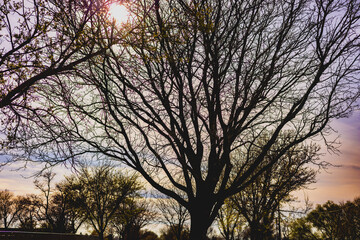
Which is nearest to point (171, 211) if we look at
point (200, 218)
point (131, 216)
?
point (131, 216)

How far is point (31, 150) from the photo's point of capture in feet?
25.3

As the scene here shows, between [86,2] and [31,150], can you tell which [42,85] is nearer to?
[31,150]

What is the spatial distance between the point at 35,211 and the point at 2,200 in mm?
14498

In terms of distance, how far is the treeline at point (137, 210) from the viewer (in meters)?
15.8

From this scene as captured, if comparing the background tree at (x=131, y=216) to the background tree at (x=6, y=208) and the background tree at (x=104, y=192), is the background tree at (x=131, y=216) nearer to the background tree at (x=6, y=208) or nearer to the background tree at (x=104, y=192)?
the background tree at (x=104, y=192)

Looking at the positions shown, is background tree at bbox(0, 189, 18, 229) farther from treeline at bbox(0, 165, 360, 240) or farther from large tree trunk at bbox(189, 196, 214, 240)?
large tree trunk at bbox(189, 196, 214, 240)

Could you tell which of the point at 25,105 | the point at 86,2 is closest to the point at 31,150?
the point at 25,105

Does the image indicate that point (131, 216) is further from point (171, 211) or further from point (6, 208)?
point (6, 208)

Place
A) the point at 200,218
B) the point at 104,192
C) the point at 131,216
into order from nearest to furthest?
the point at 200,218 < the point at 104,192 < the point at 131,216

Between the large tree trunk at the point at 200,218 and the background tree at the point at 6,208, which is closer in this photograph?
the large tree trunk at the point at 200,218

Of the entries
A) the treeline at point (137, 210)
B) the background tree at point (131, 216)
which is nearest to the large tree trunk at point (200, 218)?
the treeline at point (137, 210)

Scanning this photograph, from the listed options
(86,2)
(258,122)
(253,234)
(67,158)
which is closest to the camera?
(86,2)

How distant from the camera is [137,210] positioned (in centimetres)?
3080

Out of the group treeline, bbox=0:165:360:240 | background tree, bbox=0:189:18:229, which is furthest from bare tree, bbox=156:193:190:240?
background tree, bbox=0:189:18:229
